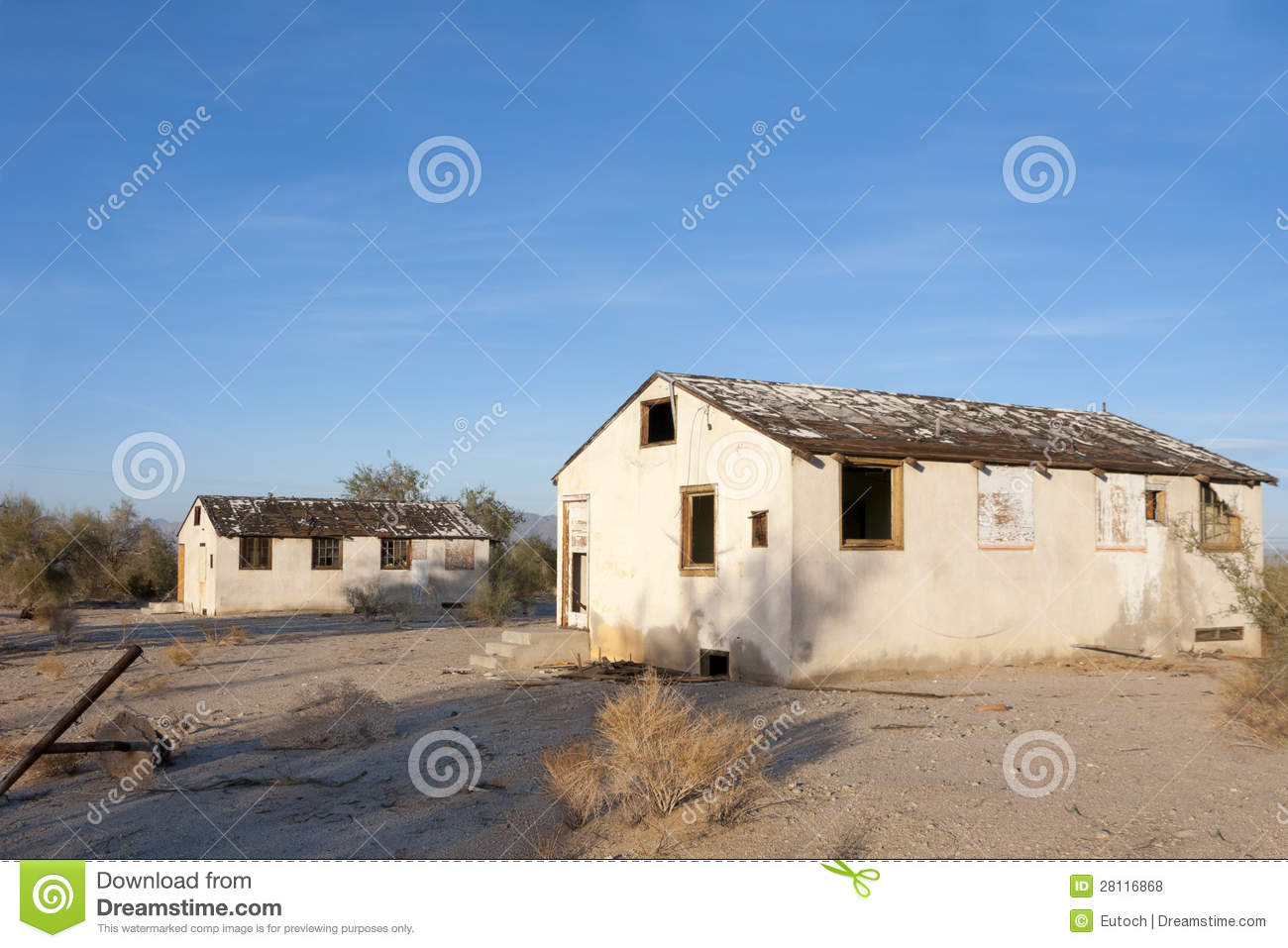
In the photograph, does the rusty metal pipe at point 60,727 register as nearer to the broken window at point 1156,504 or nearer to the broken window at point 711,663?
the broken window at point 711,663

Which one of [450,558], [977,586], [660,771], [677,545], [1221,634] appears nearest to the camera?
[660,771]

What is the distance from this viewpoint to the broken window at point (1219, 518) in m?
19.0

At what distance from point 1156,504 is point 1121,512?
1197 mm

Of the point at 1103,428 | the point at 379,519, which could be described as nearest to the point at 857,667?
the point at 1103,428

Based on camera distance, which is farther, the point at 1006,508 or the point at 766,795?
the point at 1006,508

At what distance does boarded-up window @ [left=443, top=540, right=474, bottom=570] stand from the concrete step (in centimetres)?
1793

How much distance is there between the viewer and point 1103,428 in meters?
20.5

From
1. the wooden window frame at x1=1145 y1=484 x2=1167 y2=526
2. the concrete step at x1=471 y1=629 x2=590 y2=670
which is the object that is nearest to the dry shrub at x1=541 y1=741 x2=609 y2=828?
the concrete step at x1=471 y1=629 x2=590 y2=670

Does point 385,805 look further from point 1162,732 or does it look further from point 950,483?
point 950,483

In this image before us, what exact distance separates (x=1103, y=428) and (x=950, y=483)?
6823 mm

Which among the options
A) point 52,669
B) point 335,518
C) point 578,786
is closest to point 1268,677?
point 578,786

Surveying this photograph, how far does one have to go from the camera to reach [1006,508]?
53.0ft

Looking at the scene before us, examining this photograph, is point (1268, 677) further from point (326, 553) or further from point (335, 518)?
point (335, 518)

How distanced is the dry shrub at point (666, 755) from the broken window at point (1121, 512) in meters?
11.9
